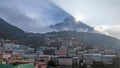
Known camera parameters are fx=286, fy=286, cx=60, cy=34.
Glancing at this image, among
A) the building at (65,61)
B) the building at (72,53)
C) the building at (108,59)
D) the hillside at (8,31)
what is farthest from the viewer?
the hillside at (8,31)

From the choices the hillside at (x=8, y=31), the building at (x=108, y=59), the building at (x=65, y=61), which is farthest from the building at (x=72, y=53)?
the hillside at (x=8, y=31)

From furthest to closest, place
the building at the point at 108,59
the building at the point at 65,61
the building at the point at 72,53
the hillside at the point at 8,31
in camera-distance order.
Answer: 1. the hillside at the point at 8,31
2. the building at the point at 72,53
3. the building at the point at 108,59
4. the building at the point at 65,61

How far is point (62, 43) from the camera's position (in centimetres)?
4581

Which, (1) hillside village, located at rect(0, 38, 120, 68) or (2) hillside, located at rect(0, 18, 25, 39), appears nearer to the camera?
(1) hillside village, located at rect(0, 38, 120, 68)

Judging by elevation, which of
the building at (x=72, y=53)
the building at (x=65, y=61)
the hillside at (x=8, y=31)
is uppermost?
the hillside at (x=8, y=31)

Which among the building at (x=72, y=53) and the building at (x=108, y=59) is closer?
the building at (x=108, y=59)

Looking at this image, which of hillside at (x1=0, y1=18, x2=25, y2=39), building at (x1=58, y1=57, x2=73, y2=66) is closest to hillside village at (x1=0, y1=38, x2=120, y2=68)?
building at (x1=58, y1=57, x2=73, y2=66)

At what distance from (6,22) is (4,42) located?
1049cm

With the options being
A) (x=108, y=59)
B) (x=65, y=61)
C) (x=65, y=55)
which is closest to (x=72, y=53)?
(x=65, y=55)

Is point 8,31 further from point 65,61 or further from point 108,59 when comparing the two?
point 108,59

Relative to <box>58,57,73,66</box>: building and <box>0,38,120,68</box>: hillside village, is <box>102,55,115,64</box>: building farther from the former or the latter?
<box>58,57,73,66</box>: building

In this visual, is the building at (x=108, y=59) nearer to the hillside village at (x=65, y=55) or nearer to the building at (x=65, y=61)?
the hillside village at (x=65, y=55)

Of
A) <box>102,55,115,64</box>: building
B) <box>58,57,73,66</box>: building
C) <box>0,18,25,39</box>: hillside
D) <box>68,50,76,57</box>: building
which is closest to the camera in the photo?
<box>58,57,73,66</box>: building

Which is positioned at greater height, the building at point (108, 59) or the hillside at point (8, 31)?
the hillside at point (8, 31)
